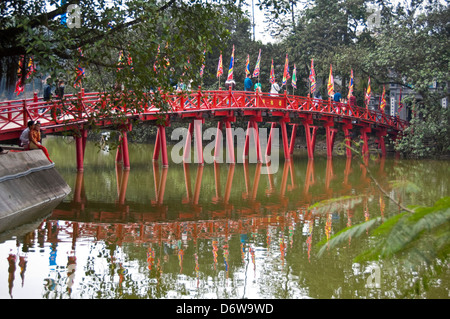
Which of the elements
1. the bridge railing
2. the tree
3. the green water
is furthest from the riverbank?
the bridge railing

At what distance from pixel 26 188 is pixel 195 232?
4567 mm

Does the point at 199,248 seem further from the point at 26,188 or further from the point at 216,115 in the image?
the point at 216,115

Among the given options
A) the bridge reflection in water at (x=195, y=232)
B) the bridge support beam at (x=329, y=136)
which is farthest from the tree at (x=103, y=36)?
the bridge support beam at (x=329, y=136)

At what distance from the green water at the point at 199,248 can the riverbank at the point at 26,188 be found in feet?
1.50

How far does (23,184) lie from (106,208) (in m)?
2.13

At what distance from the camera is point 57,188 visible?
17328 mm

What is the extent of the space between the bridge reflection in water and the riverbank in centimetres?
48

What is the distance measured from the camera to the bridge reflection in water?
8.41 m

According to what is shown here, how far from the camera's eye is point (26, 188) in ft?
48.0

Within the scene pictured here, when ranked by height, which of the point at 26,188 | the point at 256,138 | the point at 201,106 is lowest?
the point at 26,188

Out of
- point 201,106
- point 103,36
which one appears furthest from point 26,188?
point 201,106

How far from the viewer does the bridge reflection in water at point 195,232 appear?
841 centimetres
